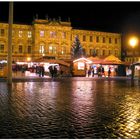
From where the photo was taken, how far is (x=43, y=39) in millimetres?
76375

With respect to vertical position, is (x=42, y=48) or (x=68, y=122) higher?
(x=42, y=48)

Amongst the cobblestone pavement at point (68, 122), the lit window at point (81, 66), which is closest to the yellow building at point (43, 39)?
the lit window at point (81, 66)

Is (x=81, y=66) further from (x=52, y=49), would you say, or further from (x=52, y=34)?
(x=52, y=34)

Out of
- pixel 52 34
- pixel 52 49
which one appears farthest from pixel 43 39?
pixel 52 49

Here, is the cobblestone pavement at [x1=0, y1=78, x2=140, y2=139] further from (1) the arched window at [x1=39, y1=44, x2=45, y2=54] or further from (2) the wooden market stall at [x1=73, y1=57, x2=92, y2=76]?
(1) the arched window at [x1=39, y1=44, x2=45, y2=54]

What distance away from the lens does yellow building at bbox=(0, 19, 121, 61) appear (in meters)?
74.2

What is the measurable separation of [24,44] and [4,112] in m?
67.7

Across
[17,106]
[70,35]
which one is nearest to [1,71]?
[17,106]

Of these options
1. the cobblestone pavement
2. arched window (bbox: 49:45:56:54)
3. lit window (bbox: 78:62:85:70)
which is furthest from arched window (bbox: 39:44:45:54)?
the cobblestone pavement

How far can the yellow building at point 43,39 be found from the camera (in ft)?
243

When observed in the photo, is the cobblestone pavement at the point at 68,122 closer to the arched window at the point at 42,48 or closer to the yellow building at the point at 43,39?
the yellow building at the point at 43,39

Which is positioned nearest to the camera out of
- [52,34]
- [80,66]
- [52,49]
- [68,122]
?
[68,122]

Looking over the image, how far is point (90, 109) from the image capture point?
1003cm

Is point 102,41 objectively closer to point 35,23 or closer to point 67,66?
point 35,23
